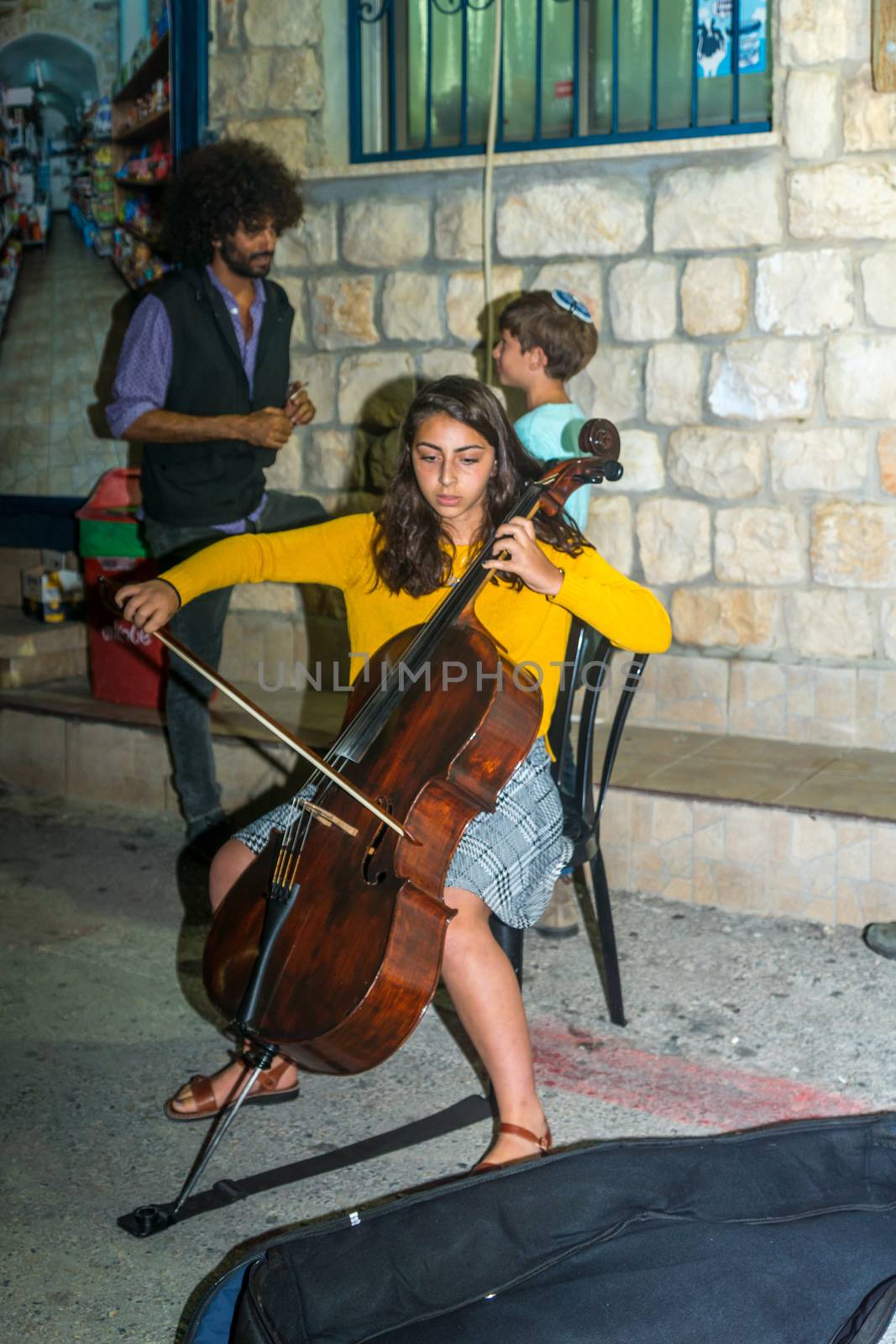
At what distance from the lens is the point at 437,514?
7.91 ft

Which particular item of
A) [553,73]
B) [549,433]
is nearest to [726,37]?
[553,73]

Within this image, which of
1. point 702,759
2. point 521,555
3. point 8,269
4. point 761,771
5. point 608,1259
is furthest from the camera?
point 8,269

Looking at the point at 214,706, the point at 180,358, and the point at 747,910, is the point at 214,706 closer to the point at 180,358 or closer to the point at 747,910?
the point at 180,358

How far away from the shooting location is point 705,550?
415 centimetres

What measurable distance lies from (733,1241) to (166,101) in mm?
4357

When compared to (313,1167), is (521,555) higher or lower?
higher

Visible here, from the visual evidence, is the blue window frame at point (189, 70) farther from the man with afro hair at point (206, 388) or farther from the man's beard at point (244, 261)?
the man's beard at point (244, 261)

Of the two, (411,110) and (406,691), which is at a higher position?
(411,110)

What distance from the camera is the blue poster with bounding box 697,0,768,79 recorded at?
3996 millimetres

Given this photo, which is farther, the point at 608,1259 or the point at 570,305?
the point at 570,305

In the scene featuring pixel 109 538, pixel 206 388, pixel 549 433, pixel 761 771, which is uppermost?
pixel 206 388

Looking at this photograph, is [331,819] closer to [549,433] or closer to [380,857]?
[380,857]

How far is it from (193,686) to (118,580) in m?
0.79

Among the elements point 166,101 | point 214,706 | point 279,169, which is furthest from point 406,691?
point 166,101
